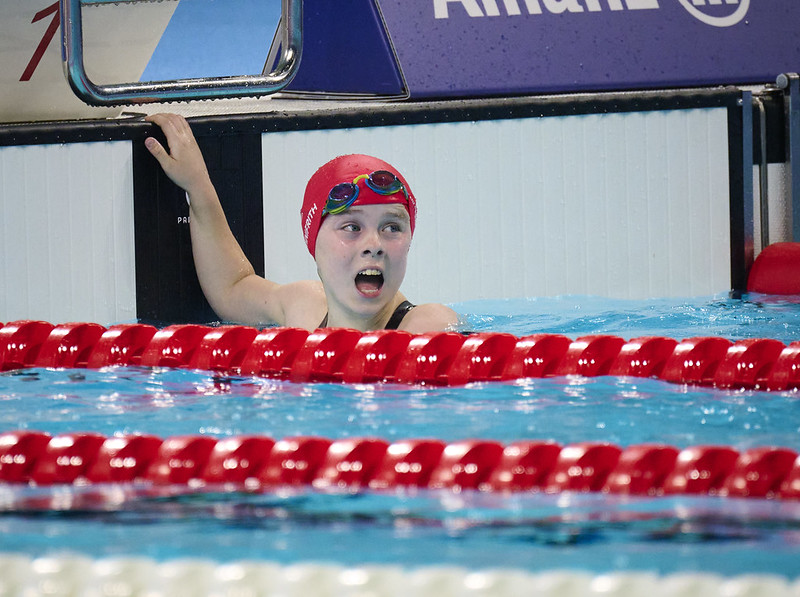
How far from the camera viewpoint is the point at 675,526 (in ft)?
5.07

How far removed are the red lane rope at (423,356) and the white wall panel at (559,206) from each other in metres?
1.09

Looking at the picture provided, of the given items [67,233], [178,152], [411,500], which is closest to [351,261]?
[178,152]

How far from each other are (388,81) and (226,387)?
268 centimetres

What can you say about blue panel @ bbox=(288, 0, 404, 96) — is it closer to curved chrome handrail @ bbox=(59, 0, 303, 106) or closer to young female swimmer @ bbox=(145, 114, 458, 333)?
curved chrome handrail @ bbox=(59, 0, 303, 106)

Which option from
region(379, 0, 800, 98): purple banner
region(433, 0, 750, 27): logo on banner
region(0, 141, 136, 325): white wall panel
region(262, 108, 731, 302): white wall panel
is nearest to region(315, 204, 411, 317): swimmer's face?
region(262, 108, 731, 302): white wall panel

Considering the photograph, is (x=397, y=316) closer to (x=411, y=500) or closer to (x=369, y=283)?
(x=369, y=283)

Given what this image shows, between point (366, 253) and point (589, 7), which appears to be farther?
point (589, 7)

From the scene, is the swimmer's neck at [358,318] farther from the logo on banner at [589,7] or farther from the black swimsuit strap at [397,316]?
the logo on banner at [589,7]

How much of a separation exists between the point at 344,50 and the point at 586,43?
4.39 ft

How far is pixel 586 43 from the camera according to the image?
5.42 metres

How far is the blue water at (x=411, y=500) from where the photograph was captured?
1.47 metres

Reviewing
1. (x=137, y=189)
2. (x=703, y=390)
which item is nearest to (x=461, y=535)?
(x=703, y=390)

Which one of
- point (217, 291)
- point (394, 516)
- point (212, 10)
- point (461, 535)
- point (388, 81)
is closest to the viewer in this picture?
point (461, 535)

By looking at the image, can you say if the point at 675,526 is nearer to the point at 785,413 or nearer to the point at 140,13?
the point at 785,413
